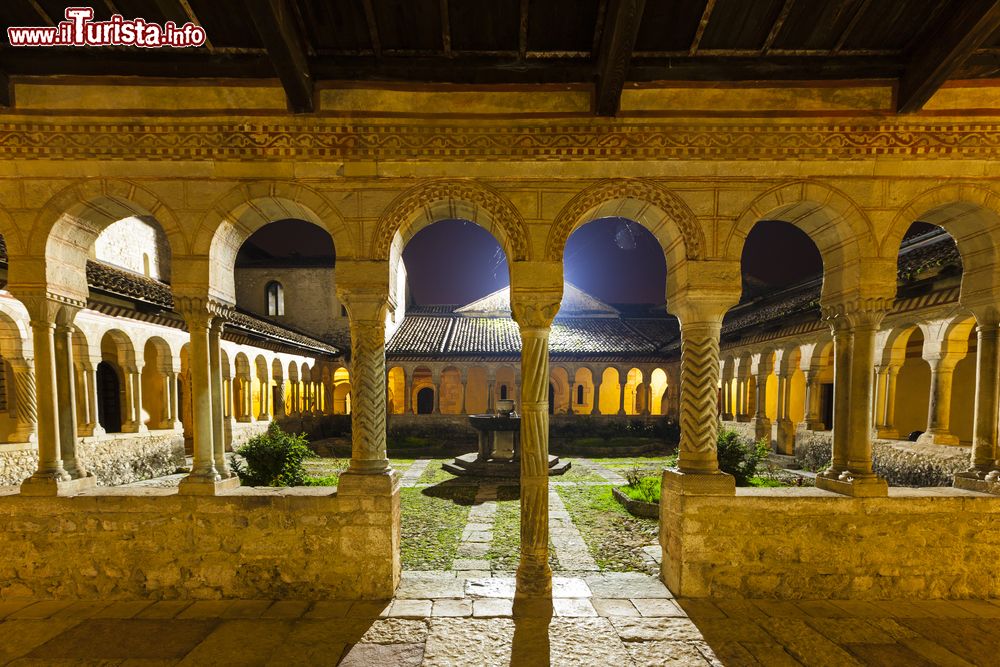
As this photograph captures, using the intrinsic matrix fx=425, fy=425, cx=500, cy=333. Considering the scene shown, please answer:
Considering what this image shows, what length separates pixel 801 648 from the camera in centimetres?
332

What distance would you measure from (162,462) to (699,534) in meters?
11.5

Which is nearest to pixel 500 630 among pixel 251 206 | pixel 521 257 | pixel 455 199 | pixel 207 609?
pixel 207 609

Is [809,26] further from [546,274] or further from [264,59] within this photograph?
[264,59]

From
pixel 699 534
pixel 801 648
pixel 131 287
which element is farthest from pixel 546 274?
pixel 131 287

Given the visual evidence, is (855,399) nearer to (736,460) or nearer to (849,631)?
(849,631)

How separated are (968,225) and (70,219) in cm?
895

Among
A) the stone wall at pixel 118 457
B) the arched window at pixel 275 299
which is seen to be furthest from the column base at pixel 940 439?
the arched window at pixel 275 299

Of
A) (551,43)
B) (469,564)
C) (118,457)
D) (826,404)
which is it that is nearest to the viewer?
(551,43)

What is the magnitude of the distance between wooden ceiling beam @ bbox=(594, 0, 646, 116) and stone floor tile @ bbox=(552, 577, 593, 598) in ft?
15.1

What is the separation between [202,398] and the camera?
13.8 ft

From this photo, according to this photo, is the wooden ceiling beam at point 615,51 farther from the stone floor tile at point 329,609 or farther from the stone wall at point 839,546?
the stone floor tile at point 329,609

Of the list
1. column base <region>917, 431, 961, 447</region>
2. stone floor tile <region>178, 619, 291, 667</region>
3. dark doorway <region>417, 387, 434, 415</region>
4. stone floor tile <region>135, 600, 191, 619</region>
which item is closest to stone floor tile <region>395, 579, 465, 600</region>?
stone floor tile <region>178, 619, 291, 667</region>

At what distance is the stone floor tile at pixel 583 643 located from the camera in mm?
3197

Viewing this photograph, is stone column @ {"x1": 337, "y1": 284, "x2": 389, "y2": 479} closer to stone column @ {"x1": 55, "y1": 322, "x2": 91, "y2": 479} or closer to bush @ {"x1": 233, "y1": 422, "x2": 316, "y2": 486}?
stone column @ {"x1": 55, "y1": 322, "x2": 91, "y2": 479}
